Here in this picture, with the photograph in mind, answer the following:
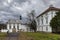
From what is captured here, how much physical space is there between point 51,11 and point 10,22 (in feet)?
118

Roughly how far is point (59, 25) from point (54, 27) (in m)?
3.56

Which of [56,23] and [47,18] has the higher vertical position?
[47,18]

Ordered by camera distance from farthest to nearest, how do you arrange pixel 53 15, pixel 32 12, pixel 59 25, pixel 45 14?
pixel 32 12 → pixel 45 14 → pixel 53 15 → pixel 59 25

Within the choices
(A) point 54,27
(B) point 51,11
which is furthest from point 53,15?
(A) point 54,27

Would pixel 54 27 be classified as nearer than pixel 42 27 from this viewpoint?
Yes

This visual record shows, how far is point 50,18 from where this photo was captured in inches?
2739

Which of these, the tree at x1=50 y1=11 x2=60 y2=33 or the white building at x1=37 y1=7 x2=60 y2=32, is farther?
the white building at x1=37 y1=7 x2=60 y2=32

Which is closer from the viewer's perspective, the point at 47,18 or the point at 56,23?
the point at 56,23

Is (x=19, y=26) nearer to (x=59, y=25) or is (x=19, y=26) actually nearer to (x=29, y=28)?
→ (x=29, y=28)

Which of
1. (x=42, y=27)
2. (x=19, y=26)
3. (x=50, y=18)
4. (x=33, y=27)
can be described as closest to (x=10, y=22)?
(x=19, y=26)

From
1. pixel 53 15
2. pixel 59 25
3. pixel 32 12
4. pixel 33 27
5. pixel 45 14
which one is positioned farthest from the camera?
pixel 32 12

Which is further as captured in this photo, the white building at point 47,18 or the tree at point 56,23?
the white building at point 47,18

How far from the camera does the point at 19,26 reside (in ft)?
331

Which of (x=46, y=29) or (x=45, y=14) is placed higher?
(x=45, y=14)
